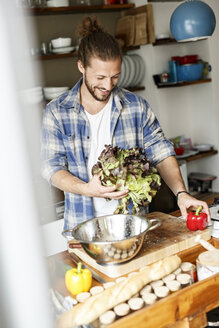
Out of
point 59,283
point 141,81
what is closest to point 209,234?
point 59,283

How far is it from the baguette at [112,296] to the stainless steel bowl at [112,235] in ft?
0.38

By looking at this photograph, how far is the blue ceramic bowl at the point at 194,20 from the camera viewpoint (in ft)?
8.05

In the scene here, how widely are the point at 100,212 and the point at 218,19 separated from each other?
3.69m

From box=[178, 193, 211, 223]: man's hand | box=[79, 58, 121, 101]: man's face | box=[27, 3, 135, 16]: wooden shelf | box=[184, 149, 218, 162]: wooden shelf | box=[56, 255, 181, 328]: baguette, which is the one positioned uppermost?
box=[27, 3, 135, 16]: wooden shelf

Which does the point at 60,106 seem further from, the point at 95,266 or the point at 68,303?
the point at 68,303

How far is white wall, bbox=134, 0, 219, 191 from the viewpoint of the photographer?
189 inches

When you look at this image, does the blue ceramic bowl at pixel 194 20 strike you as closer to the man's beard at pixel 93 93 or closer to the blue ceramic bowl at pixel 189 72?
the man's beard at pixel 93 93

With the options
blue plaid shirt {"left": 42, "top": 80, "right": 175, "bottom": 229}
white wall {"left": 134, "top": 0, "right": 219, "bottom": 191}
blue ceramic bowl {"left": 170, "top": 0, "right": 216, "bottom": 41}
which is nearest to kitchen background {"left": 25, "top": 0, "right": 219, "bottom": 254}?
white wall {"left": 134, "top": 0, "right": 219, "bottom": 191}

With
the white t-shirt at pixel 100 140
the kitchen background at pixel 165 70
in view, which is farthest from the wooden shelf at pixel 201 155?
the white t-shirt at pixel 100 140

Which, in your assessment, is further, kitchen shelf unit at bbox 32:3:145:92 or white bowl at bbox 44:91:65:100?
kitchen shelf unit at bbox 32:3:145:92

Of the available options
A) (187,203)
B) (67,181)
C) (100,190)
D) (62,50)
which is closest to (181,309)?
(100,190)

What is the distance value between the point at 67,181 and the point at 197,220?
638mm

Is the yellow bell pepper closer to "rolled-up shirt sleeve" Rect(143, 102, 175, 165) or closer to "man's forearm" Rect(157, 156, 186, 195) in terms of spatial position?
"man's forearm" Rect(157, 156, 186, 195)

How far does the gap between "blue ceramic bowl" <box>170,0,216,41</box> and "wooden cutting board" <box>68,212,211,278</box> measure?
124 centimetres
